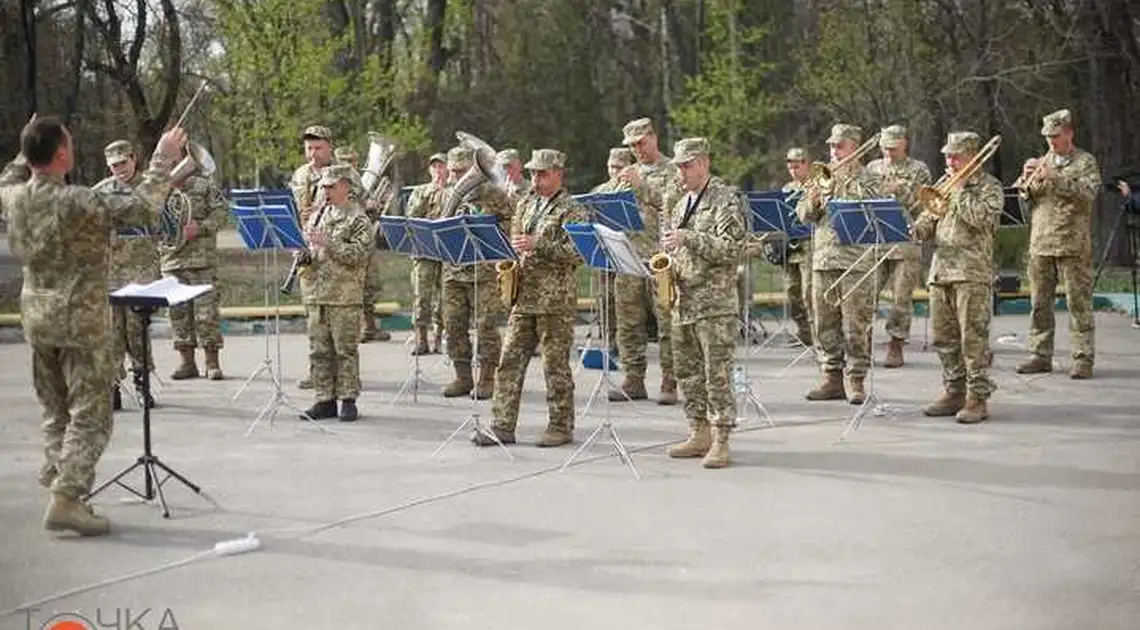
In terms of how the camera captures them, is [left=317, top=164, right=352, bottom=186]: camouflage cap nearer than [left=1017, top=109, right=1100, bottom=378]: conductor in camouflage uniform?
Yes

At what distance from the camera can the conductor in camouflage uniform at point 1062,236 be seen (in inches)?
499

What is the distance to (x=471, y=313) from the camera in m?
13.2

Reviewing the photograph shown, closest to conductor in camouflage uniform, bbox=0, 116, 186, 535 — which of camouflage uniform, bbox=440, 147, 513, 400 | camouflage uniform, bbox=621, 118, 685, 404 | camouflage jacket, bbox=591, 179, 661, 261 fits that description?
camouflage uniform, bbox=440, 147, 513, 400

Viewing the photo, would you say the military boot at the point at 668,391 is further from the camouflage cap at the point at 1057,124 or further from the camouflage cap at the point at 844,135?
the camouflage cap at the point at 1057,124

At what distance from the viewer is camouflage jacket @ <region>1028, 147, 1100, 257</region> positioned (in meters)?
12.6

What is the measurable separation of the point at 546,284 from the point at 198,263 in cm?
460

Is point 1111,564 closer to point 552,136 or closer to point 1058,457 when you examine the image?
point 1058,457

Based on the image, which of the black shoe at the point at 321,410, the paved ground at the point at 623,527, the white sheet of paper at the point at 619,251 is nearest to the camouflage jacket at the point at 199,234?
the paved ground at the point at 623,527

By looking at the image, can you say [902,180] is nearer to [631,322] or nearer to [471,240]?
[631,322]

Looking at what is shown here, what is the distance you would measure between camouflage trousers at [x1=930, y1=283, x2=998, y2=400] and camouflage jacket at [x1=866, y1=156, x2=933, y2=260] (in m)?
1.01

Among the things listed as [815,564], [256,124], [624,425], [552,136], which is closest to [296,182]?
[624,425]

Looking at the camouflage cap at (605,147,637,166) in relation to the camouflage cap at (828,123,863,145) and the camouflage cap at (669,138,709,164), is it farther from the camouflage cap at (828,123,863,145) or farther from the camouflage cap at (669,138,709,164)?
the camouflage cap at (669,138,709,164)

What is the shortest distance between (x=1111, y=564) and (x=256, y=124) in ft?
78.7

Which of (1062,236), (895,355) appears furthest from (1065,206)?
(895,355)
